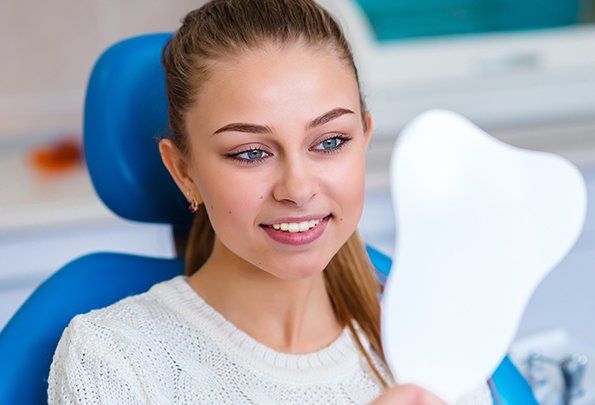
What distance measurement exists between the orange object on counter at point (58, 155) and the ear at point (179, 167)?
1564 mm

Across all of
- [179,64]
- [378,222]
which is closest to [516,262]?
[179,64]

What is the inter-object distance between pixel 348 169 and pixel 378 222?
4.44ft

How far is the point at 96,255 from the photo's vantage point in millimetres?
1271

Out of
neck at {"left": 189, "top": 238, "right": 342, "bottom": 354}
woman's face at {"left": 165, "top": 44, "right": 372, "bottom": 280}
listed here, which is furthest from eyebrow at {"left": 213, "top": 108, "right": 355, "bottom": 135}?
neck at {"left": 189, "top": 238, "right": 342, "bottom": 354}

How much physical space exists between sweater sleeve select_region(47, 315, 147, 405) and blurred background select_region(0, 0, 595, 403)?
118 centimetres

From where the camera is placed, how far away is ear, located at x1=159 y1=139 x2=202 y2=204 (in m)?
1.08

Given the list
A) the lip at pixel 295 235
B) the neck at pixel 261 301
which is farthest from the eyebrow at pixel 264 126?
the neck at pixel 261 301

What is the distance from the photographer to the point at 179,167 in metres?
1.09

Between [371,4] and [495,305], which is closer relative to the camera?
[495,305]

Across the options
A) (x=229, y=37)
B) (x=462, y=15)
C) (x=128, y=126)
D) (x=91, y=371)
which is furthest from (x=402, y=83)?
(x=91, y=371)

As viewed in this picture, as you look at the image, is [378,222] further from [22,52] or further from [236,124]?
[236,124]

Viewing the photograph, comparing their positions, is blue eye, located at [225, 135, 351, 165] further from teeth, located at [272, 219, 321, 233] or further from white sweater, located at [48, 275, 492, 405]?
white sweater, located at [48, 275, 492, 405]

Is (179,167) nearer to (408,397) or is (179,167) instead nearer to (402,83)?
(408,397)

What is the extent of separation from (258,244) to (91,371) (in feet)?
0.80
